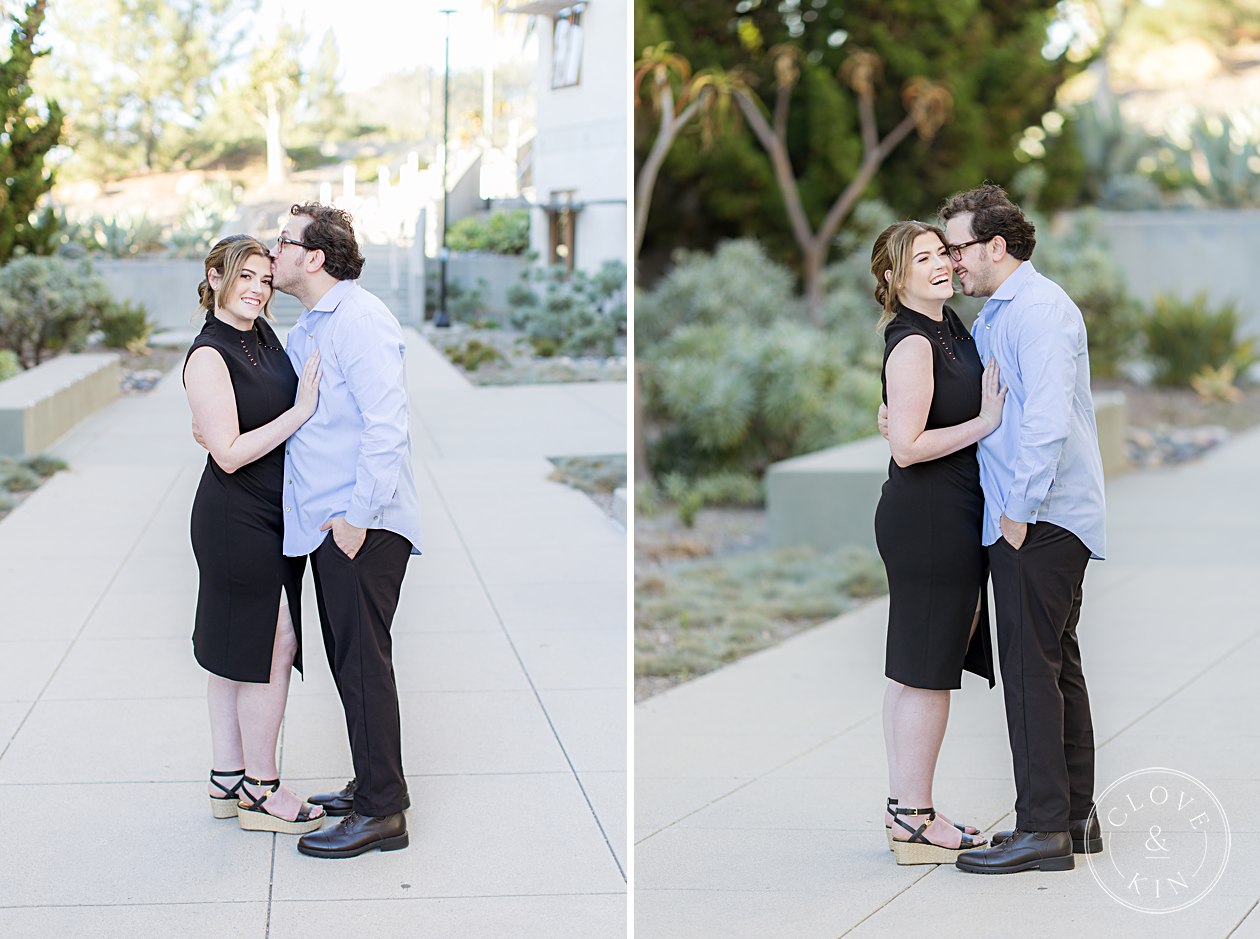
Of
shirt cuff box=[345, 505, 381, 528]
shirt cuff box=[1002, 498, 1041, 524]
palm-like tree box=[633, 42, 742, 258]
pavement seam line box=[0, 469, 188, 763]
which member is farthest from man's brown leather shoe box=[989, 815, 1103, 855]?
palm-like tree box=[633, 42, 742, 258]

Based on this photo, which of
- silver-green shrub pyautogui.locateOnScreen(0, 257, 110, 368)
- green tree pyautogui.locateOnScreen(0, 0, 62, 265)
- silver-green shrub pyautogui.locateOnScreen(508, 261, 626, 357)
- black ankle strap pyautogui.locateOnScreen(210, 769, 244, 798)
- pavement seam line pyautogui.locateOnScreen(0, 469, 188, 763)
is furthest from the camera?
silver-green shrub pyautogui.locateOnScreen(508, 261, 626, 357)

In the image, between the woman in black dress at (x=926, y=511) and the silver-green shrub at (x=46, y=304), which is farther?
the silver-green shrub at (x=46, y=304)

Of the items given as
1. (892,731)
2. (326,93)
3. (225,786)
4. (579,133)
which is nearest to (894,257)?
(892,731)

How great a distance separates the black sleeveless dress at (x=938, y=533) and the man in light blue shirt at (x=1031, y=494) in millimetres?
60

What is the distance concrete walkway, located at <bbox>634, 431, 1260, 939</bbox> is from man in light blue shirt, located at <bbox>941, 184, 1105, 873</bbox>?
0.24 meters

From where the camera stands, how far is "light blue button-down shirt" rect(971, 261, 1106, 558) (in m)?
3.83

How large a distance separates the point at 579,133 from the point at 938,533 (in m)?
3.71

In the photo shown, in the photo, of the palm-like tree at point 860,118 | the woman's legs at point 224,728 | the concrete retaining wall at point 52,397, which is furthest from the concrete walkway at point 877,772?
the palm-like tree at point 860,118

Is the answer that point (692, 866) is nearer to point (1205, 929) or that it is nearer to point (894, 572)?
point (894, 572)

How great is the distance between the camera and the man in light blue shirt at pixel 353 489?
397 cm

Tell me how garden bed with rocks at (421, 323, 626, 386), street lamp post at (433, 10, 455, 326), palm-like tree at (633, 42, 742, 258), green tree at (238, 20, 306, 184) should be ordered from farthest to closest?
palm-like tree at (633, 42, 742, 258) → garden bed with rocks at (421, 323, 626, 386) → street lamp post at (433, 10, 455, 326) → green tree at (238, 20, 306, 184)

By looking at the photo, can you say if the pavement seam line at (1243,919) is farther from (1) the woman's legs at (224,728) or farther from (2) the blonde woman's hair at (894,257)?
(1) the woman's legs at (224,728)

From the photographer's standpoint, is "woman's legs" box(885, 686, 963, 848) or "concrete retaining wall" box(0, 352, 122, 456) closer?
"woman's legs" box(885, 686, 963, 848)

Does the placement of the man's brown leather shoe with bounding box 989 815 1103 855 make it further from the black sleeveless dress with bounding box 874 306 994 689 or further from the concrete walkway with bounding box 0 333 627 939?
the concrete walkway with bounding box 0 333 627 939
